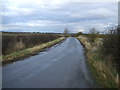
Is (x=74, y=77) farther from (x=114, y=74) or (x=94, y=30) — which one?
(x=94, y=30)

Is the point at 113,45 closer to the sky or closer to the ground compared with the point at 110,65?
closer to the sky

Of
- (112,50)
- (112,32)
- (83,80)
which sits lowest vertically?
(83,80)

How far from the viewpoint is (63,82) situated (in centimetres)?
924

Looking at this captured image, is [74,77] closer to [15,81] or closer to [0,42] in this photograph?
[15,81]

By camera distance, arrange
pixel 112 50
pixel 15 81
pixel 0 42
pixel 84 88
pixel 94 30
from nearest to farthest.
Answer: pixel 84 88 < pixel 15 81 < pixel 112 50 < pixel 0 42 < pixel 94 30

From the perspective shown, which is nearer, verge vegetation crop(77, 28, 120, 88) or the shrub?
verge vegetation crop(77, 28, 120, 88)

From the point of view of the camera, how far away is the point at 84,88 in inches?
322

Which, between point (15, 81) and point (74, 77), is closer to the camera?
point (15, 81)

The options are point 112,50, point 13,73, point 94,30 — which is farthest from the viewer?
point 94,30

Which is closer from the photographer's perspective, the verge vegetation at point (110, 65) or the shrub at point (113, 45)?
the verge vegetation at point (110, 65)

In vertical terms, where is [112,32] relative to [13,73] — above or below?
above

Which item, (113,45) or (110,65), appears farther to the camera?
(113,45)

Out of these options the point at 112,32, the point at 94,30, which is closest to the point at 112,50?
the point at 112,32

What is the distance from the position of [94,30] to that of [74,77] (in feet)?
92.8
